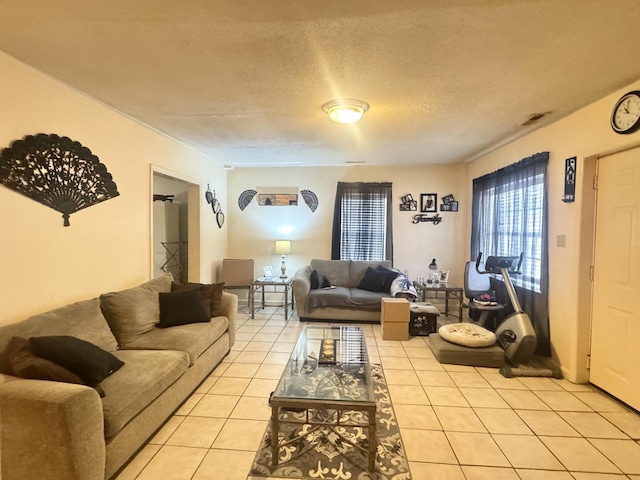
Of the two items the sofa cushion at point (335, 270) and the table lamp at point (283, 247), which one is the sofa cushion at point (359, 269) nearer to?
the sofa cushion at point (335, 270)

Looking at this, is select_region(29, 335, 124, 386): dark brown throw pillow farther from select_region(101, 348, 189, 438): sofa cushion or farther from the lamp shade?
the lamp shade

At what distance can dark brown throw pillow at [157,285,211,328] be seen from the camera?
2.91 meters

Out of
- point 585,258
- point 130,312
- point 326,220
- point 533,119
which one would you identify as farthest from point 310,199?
point 585,258

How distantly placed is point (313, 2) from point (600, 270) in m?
3.06

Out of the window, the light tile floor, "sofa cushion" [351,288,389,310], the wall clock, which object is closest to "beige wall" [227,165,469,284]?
the window

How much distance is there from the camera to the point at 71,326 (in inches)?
82.7

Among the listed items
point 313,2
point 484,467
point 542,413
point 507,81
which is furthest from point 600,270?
point 313,2

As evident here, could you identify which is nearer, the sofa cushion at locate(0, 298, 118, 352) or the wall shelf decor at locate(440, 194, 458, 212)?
the sofa cushion at locate(0, 298, 118, 352)

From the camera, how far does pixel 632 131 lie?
231cm

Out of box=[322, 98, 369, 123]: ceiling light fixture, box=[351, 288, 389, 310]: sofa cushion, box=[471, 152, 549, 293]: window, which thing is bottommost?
box=[351, 288, 389, 310]: sofa cushion

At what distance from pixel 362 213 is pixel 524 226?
98.2 inches

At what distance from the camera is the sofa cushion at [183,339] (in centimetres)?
250

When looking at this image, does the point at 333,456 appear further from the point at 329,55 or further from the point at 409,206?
the point at 409,206

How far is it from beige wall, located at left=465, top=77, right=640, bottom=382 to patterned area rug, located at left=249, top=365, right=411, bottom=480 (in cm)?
194
